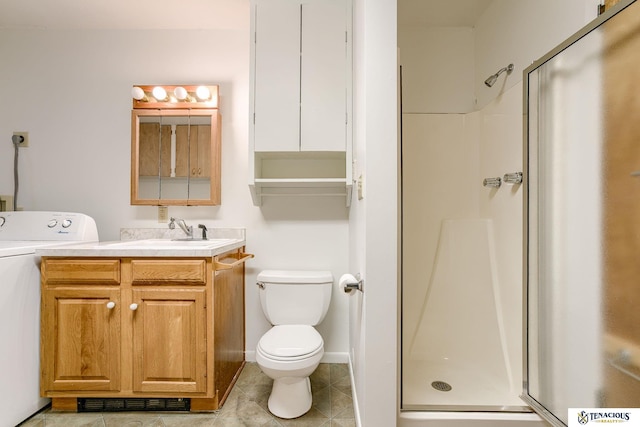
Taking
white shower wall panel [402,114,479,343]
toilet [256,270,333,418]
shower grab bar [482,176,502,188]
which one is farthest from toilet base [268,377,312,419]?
shower grab bar [482,176,502,188]

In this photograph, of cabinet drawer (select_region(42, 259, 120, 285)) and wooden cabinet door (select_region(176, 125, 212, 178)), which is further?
wooden cabinet door (select_region(176, 125, 212, 178))

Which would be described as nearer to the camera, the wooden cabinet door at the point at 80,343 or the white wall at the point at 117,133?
the wooden cabinet door at the point at 80,343

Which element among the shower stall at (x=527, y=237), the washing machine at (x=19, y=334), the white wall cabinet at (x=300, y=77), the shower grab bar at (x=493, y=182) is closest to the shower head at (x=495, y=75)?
the shower stall at (x=527, y=237)

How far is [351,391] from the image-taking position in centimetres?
179

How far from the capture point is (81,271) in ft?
5.08

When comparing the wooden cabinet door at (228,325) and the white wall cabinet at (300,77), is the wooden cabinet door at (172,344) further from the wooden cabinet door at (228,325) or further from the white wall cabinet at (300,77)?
the white wall cabinet at (300,77)

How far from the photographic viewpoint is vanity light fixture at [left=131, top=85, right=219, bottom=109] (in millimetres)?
2092

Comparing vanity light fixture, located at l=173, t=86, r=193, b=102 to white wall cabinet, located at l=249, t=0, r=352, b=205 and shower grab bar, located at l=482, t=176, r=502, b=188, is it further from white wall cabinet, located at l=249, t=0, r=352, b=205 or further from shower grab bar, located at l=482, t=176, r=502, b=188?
shower grab bar, located at l=482, t=176, r=502, b=188

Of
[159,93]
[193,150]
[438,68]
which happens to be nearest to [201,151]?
[193,150]

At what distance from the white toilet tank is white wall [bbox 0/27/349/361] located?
26 cm

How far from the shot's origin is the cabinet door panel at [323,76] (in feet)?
6.15

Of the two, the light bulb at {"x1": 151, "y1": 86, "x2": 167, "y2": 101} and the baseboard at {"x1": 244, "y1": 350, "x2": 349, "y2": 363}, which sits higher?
the light bulb at {"x1": 151, "y1": 86, "x2": 167, "y2": 101}

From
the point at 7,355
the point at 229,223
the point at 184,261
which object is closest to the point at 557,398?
the point at 184,261

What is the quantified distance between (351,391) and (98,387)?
1.39 meters
